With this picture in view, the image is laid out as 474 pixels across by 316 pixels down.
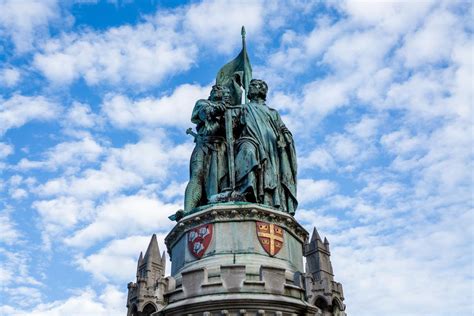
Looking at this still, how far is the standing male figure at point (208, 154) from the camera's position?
2023 cm

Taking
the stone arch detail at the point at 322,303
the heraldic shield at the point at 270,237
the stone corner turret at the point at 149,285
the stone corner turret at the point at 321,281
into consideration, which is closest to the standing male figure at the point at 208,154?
the stone corner turret at the point at 149,285

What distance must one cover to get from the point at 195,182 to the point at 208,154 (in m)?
1.29

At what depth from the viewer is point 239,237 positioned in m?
17.8

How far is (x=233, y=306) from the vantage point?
15.4 meters

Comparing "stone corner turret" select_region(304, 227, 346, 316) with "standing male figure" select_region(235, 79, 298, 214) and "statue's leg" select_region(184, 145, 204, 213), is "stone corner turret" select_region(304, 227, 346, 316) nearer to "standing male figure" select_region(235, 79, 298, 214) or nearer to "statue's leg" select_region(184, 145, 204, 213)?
"standing male figure" select_region(235, 79, 298, 214)

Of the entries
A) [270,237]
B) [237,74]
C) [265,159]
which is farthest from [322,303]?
[237,74]

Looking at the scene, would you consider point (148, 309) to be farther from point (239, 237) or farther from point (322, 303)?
point (322, 303)

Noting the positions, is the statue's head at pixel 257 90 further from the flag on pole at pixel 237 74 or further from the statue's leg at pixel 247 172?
the statue's leg at pixel 247 172

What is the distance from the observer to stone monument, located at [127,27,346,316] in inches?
629

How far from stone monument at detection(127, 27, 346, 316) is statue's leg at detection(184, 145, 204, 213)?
4cm

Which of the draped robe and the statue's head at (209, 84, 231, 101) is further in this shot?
the statue's head at (209, 84, 231, 101)

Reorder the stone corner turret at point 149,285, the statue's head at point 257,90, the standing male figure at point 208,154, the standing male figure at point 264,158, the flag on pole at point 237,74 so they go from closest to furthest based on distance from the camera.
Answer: the stone corner turret at point 149,285 → the standing male figure at point 264,158 → the standing male figure at point 208,154 → the statue's head at point 257,90 → the flag on pole at point 237,74

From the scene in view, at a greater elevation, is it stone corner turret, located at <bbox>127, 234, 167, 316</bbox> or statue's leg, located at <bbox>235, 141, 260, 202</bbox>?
statue's leg, located at <bbox>235, 141, 260, 202</bbox>

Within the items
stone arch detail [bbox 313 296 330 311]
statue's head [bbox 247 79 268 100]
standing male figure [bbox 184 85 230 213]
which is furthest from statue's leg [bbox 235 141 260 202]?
stone arch detail [bbox 313 296 330 311]
